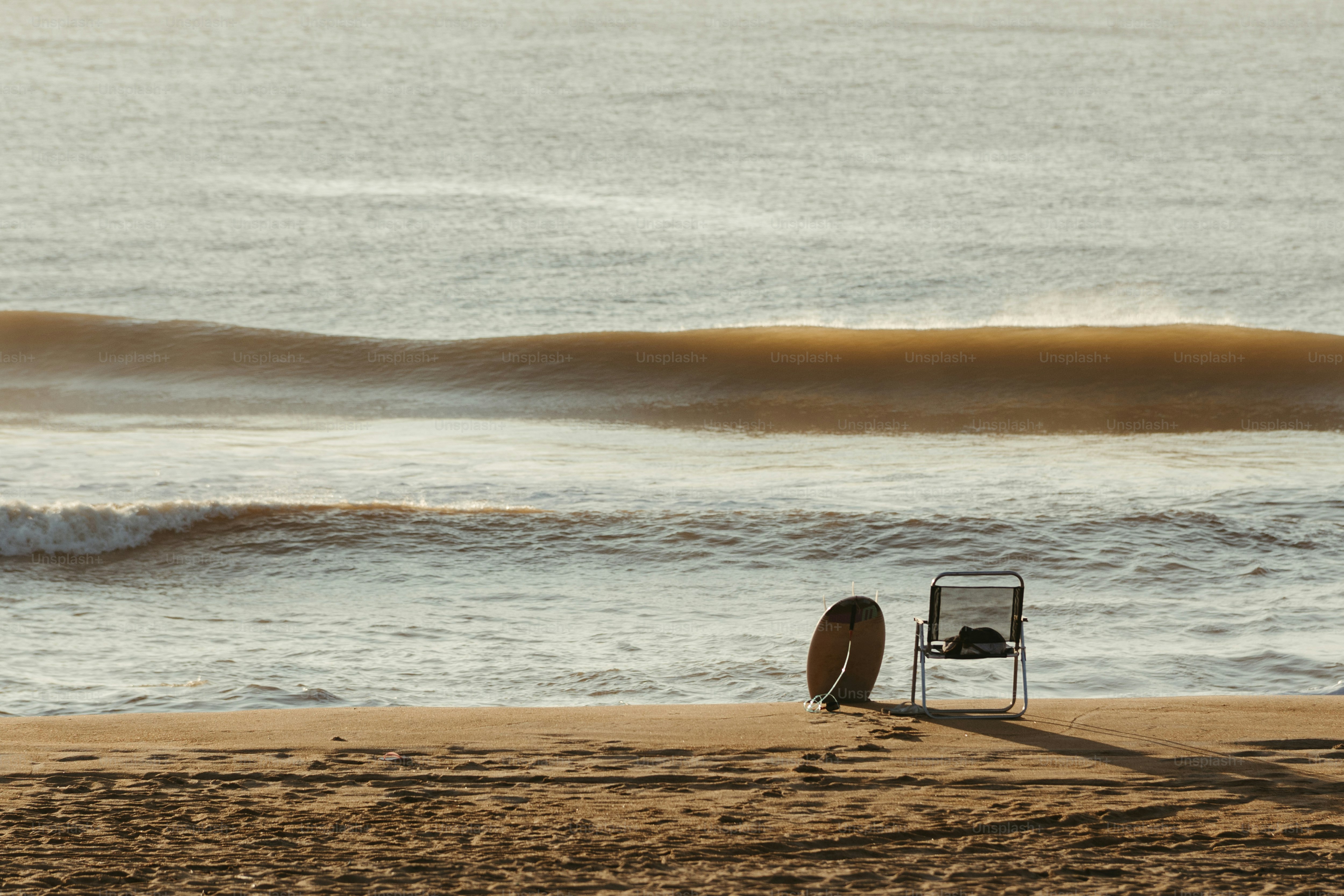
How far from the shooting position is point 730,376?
18.0 metres

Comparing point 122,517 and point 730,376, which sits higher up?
point 730,376

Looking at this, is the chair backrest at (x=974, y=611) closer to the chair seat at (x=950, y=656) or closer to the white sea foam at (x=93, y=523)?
the chair seat at (x=950, y=656)

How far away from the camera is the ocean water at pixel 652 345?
7.09 metres

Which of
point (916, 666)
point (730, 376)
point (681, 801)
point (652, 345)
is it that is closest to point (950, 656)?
point (916, 666)

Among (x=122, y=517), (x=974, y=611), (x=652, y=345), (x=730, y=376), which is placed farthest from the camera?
(x=652, y=345)

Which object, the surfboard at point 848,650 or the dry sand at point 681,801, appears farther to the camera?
the surfboard at point 848,650

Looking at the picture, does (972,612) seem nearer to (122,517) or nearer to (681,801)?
(681,801)

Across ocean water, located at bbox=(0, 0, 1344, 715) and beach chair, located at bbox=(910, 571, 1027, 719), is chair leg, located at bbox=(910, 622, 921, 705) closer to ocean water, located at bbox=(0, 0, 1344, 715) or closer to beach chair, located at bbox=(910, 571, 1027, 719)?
beach chair, located at bbox=(910, 571, 1027, 719)

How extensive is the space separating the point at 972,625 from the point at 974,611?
2.3 inches

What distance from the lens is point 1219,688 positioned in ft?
19.2

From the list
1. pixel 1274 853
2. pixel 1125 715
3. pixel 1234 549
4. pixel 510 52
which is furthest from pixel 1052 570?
pixel 510 52

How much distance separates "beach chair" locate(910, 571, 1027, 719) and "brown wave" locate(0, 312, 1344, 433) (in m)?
10.2

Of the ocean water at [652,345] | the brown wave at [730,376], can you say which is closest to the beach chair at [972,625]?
the ocean water at [652,345]

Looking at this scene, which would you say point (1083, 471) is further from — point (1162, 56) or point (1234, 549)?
point (1162, 56)
